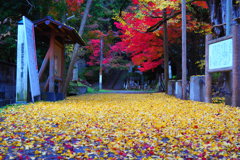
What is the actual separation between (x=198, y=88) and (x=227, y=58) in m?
2.27

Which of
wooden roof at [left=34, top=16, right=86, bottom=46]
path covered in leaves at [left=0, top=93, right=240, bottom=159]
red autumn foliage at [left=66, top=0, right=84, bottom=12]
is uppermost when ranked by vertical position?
red autumn foliage at [left=66, top=0, right=84, bottom=12]

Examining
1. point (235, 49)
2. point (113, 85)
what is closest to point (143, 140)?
point (235, 49)

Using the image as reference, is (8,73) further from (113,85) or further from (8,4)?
(113,85)

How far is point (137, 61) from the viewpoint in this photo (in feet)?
60.6

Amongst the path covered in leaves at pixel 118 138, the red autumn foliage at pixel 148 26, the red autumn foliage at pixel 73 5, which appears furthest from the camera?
the red autumn foliage at pixel 148 26

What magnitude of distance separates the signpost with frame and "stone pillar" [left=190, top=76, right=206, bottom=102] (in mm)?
795

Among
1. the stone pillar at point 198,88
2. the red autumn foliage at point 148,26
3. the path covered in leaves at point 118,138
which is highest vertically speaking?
the red autumn foliage at point 148,26

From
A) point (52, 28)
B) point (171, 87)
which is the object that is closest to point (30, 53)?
point (52, 28)

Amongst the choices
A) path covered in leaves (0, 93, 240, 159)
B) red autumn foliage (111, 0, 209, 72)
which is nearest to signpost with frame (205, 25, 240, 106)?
path covered in leaves (0, 93, 240, 159)

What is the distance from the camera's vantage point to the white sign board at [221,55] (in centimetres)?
704

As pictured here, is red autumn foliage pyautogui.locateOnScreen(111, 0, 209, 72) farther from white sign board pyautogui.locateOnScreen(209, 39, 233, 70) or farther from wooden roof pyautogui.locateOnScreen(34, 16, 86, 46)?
white sign board pyautogui.locateOnScreen(209, 39, 233, 70)

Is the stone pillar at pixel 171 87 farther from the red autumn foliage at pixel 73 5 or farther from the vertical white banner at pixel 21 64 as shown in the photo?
the vertical white banner at pixel 21 64

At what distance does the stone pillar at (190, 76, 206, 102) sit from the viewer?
29.7 ft

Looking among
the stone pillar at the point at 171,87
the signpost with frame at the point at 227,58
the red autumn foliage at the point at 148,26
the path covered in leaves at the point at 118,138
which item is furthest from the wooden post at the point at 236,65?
the red autumn foliage at the point at 148,26
